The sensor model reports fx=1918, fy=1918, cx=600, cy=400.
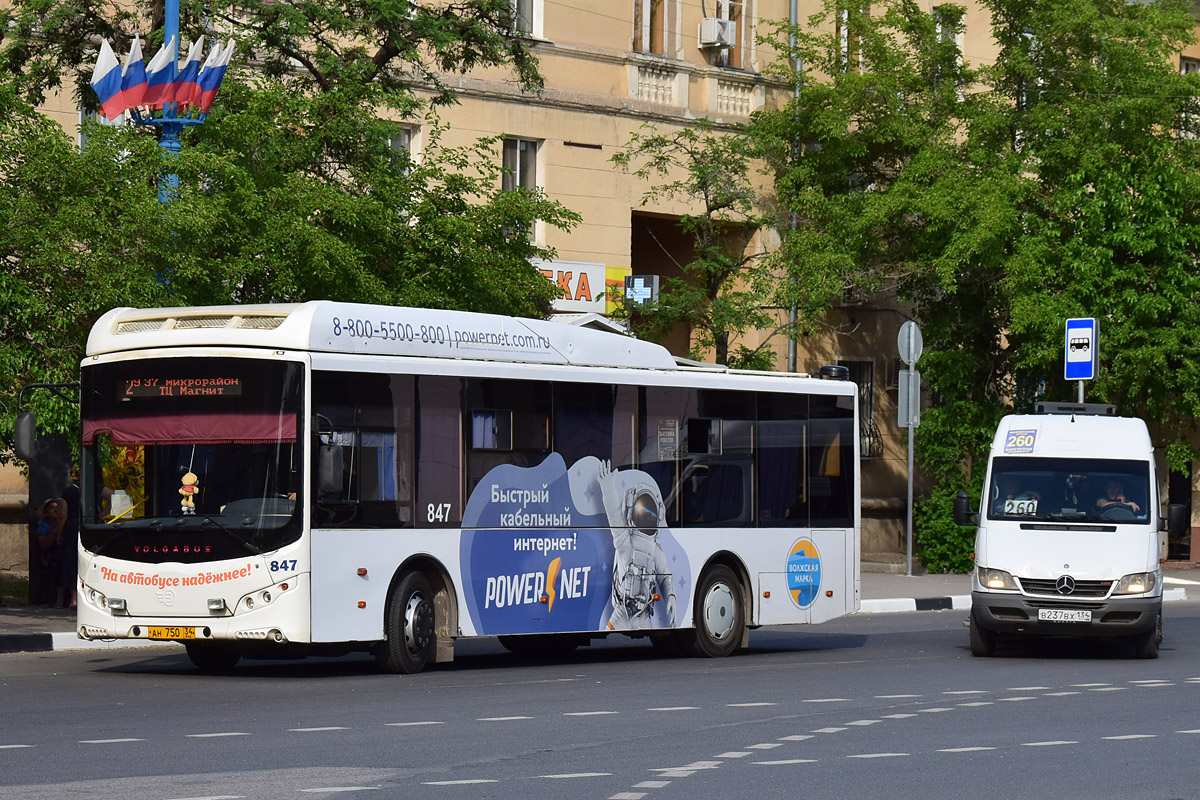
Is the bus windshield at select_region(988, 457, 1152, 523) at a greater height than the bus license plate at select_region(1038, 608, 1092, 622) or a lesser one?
greater

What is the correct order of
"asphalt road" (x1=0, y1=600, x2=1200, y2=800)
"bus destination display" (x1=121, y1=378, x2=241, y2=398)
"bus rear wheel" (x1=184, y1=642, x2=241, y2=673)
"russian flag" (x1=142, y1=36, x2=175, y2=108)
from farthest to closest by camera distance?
"russian flag" (x1=142, y1=36, x2=175, y2=108) → "bus rear wheel" (x1=184, y1=642, x2=241, y2=673) → "bus destination display" (x1=121, y1=378, x2=241, y2=398) → "asphalt road" (x1=0, y1=600, x2=1200, y2=800)

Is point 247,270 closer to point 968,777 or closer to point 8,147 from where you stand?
point 8,147

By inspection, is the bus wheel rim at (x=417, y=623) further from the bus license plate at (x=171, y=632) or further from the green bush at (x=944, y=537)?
the green bush at (x=944, y=537)

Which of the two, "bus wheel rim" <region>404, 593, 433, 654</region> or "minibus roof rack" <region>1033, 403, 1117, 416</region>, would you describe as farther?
"minibus roof rack" <region>1033, 403, 1117, 416</region>

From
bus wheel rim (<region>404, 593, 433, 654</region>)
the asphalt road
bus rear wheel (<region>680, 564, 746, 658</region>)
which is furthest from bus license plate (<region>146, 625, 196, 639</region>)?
bus rear wheel (<region>680, 564, 746, 658</region>)

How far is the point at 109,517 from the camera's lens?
15117mm

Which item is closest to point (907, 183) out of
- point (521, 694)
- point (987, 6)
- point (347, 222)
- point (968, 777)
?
point (987, 6)

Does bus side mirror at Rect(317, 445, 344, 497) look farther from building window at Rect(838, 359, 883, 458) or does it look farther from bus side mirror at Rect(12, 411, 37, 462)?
building window at Rect(838, 359, 883, 458)

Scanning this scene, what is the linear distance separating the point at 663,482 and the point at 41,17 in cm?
1109

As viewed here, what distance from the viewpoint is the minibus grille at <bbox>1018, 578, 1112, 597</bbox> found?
58.4 ft

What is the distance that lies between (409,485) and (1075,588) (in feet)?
21.3

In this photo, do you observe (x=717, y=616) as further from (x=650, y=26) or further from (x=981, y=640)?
(x=650, y=26)

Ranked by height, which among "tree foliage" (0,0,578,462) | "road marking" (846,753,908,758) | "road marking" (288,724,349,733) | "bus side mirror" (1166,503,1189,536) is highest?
"tree foliage" (0,0,578,462)

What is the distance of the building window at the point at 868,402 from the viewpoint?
37562 millimetres
